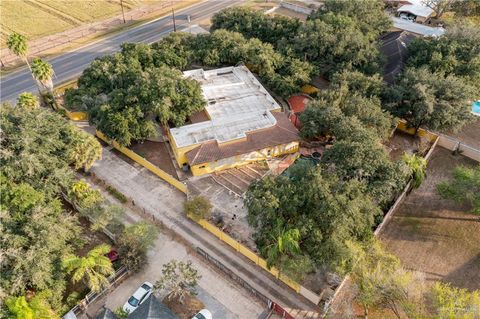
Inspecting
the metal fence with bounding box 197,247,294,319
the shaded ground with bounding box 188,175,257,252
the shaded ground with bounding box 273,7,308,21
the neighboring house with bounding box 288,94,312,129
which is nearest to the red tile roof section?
the shaded ground with bounding box 188,175,257,252

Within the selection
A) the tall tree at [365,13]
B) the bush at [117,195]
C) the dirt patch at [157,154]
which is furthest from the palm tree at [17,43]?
the tall tree at [365,13]

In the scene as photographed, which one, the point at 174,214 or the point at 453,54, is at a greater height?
the point at 453,54

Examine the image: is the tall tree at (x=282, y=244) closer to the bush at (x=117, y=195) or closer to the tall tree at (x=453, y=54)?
the bush at (x=117, y=195)

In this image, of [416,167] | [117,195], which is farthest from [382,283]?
[117,195]

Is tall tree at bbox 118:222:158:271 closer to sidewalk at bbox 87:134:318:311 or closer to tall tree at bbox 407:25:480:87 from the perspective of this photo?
sidewalk at bbox 87:134:318:311

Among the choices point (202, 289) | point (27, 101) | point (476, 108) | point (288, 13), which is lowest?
point (202, 289)

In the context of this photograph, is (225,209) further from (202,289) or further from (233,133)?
(233,133)
